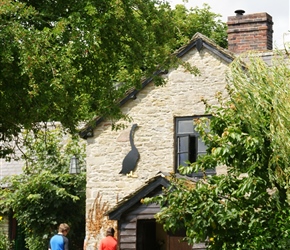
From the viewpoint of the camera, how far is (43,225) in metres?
30.7

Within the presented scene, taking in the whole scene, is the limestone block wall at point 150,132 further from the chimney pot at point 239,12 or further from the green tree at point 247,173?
the green tree at point 247,173

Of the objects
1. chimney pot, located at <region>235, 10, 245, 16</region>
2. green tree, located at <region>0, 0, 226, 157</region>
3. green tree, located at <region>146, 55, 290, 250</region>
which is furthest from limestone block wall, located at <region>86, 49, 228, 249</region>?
green tree, located at <region>146, 55, 290, 250</region>

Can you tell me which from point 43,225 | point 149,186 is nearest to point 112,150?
point 149,186

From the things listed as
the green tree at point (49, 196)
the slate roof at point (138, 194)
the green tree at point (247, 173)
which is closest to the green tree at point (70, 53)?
the green tree at point (247, 173)

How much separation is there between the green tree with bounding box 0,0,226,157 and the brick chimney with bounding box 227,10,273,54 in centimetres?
740

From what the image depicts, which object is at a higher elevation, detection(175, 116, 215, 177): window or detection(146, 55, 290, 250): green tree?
detection(175, 116, 215, 177): window

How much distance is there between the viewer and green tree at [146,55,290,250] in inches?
579

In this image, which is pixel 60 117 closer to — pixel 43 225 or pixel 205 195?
pixel 205 195

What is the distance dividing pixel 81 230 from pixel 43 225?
64.2 inches

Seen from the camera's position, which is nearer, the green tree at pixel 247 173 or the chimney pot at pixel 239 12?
the green tree at pixel 247 173

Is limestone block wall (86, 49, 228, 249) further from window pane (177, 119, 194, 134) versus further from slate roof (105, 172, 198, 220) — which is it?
slate roof (105, 172, 198, 220)

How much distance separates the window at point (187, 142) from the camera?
26594 mm

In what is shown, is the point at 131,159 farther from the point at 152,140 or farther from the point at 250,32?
the point at 250,32

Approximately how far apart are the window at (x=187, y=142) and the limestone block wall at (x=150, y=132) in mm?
172
